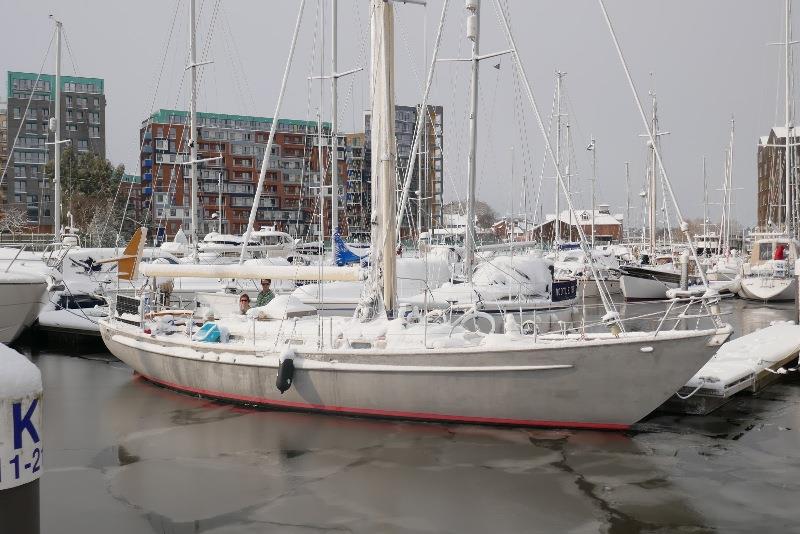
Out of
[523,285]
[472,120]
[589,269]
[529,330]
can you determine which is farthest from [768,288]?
[529,330]

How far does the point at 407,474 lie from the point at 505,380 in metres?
2.67

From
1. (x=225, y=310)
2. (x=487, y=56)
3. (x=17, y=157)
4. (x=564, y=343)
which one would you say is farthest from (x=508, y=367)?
(x=17, y=157)

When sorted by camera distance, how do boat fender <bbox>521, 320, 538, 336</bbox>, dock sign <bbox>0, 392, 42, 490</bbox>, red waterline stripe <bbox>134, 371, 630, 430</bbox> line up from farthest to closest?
boat fender <bbox>521, 320, 538, 336</bbox>
red waterline stripe <bbox>134, 371, 630, 430</bbox>
dock sign <bbox>0, 392, 42, 490</bbox>

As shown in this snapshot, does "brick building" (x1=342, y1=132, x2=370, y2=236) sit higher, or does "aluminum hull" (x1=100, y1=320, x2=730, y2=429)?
"brick building" (x1=342, y1=132, x2=370, y2=236)

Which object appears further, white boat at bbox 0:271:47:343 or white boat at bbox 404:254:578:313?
white boat at bbox 404:254:578:313

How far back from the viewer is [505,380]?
12453 mm

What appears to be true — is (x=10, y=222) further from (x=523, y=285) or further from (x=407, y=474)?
(x=407, y=474)

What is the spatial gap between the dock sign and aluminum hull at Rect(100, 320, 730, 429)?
29.7 ft

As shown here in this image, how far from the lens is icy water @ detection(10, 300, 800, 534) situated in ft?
29.2

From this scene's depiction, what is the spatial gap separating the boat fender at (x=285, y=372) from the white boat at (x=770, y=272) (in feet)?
104

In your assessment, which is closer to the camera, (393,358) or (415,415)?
(393,358)

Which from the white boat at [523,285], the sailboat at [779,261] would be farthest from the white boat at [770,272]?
the white boat at [523,285]

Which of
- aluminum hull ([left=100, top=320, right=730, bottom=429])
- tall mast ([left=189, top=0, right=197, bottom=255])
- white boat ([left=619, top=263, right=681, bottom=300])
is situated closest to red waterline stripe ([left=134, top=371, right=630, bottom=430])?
aluminum hull ([left=100, top=320, right=730, bottom=429])

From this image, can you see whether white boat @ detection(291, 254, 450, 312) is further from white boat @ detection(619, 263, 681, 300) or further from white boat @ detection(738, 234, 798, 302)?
white boat @ detection(738, 234, 798, 302)
